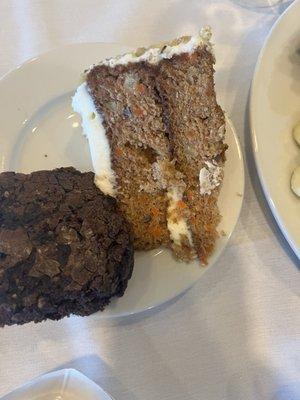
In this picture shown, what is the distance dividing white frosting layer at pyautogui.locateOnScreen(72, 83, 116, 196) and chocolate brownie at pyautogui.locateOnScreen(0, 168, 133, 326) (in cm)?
7

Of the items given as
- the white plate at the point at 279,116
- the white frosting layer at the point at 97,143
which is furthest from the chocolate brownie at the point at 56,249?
the white plate at the point at 279,116

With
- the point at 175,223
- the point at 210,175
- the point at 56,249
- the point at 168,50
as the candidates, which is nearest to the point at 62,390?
the point at 56,249

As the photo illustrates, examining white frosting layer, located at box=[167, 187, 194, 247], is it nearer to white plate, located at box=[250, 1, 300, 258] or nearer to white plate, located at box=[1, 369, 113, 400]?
white plate, located at box=[250, 1, 300, 258]

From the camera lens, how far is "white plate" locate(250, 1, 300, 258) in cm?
104

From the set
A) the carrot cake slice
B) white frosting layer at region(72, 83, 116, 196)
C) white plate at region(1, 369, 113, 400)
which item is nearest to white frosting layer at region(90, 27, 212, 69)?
the carrot cake slice

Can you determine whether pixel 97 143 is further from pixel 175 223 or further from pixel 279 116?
pixel 279 116

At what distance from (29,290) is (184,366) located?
0.41m

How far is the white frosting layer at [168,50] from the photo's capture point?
90 centimetres

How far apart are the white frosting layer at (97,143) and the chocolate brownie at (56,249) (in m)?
→ 0.07

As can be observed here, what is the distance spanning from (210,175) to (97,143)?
24cm

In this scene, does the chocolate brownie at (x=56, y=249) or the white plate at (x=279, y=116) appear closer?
the chocolate brownie at (x=56, y=249)

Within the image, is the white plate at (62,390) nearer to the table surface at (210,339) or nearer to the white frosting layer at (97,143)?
the table surface at (210,339)

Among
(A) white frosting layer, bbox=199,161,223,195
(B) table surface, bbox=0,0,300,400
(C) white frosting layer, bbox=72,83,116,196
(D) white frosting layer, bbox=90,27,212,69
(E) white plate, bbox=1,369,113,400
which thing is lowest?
(B) table surface, bbox=0,0,300,400

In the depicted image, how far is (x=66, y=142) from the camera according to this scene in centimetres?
110
